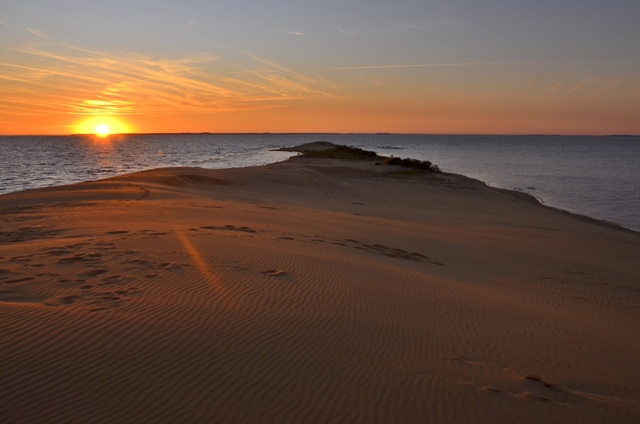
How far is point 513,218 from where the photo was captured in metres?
20.0

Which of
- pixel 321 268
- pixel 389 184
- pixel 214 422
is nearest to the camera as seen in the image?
pixel 214 422

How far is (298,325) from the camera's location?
20.0 ft

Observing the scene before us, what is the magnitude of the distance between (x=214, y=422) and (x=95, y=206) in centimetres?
1349

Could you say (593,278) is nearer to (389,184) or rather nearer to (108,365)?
(108,365)

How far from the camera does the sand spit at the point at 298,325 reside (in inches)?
174

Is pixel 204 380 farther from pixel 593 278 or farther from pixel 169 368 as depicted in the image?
pixel 593 278

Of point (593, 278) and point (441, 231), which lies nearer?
point (593, 278)

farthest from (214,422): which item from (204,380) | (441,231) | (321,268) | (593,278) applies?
(441,231)

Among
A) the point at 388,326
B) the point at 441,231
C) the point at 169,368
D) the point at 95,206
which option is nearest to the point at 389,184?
the point at 441,231

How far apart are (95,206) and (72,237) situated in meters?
5.83

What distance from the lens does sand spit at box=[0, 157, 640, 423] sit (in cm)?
441

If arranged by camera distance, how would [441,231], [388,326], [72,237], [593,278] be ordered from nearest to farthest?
[388,326] → [72,237] → [593,278] → [441,231]

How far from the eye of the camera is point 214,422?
4020 mm

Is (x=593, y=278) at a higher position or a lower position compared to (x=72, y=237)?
lower
